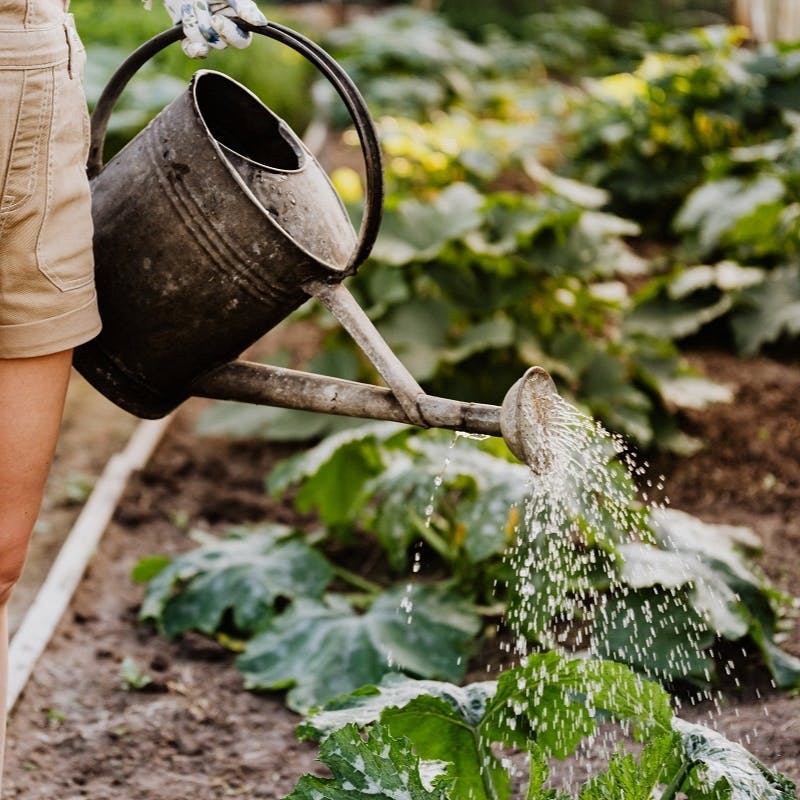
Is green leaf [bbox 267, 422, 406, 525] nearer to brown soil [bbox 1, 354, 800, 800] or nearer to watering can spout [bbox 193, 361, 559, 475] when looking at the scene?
brown soil [bbox 1, 354, 800, 800]

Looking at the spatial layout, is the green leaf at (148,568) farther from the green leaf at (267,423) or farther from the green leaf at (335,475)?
the green leaf at (267,423)

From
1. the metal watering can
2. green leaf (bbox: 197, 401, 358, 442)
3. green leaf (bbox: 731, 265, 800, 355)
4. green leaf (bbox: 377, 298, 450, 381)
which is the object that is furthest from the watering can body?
green leaf (bbox: 731, 265, 800, 355)

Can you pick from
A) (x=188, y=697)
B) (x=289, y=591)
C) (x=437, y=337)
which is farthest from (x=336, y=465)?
(x=437, y=337)

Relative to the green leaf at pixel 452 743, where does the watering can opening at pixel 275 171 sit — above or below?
above

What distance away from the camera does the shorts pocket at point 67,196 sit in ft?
5.55

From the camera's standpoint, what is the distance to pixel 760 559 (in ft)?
10.2

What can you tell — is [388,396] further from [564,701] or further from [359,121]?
[564,701]

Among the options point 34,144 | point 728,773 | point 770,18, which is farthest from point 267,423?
point 770,18

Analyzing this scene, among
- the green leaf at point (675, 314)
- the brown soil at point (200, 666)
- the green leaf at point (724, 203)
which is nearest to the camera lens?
the brown soil at point (200, 666)

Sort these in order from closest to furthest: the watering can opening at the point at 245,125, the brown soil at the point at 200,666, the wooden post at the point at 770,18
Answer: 1. the watering can opening at the point at 245,125
2. the brown soil at the point at 200,666
3. the wooden post at the point at 770,18

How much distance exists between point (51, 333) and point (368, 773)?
0.77m

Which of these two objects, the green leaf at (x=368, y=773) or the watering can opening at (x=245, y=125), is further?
the watering can opening at (x=245, y=125)

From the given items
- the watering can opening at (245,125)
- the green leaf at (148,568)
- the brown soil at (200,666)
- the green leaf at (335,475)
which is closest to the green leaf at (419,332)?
the brown soil at (200,666)

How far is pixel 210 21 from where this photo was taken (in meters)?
1.91
